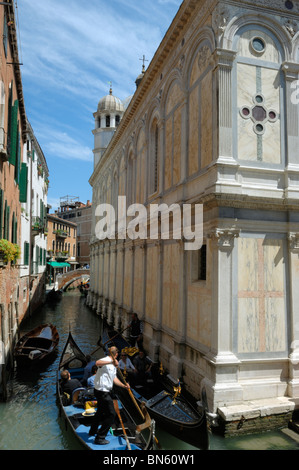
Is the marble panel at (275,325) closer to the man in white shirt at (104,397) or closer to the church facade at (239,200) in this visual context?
the church facade at (239,200)

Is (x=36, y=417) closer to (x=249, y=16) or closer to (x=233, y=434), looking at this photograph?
(x=233, y=434)

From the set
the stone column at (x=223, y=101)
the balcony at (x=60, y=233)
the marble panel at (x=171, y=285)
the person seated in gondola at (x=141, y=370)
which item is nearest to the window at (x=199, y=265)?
the marble panel at (x=171, y=285)

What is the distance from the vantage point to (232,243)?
25.8 ft

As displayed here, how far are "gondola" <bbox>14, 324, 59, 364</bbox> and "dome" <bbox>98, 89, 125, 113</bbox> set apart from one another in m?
19.8

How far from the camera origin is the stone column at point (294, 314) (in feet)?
25.8

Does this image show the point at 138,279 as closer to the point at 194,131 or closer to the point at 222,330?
the point at 194,131

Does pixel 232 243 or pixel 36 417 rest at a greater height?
pixel 232 243

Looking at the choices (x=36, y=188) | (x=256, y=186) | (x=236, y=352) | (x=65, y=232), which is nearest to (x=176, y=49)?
(x=256, y=186)

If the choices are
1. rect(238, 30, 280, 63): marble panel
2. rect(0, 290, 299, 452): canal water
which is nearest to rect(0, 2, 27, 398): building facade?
rect(0, 290, 299, 452): canal water

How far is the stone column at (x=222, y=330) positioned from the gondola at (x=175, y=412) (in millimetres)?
631

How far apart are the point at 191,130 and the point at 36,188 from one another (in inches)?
666

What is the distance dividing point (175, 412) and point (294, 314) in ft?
10.6

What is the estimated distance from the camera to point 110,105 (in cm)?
2931

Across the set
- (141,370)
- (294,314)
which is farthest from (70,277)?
(294,314)
